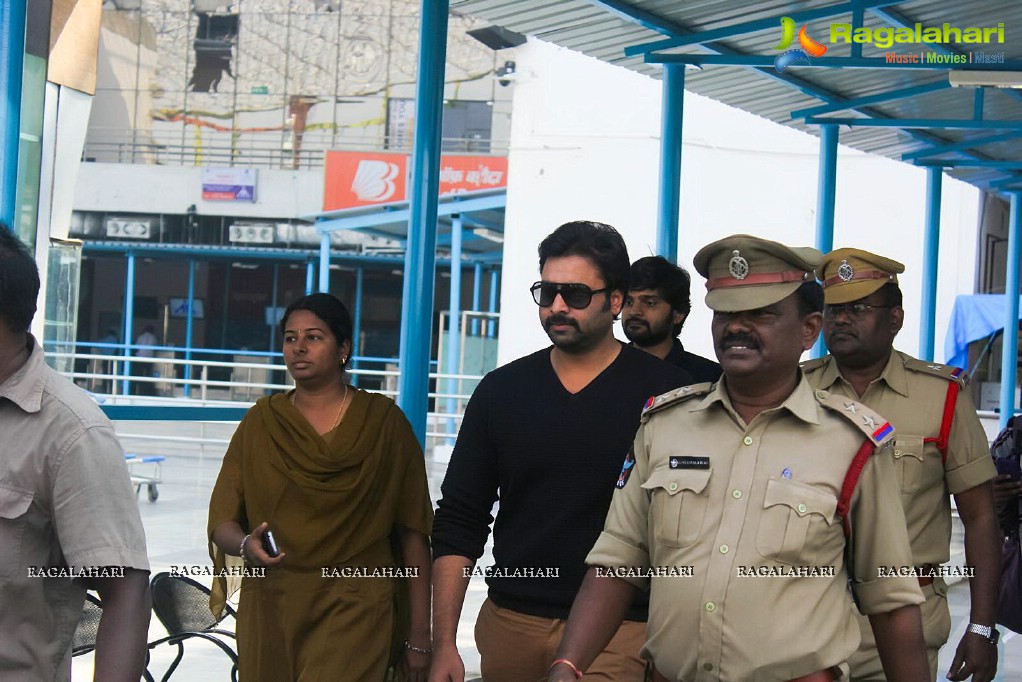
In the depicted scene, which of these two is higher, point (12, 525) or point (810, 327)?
point (810, 327)

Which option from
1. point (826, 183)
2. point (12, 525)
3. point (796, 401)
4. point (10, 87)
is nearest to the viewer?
point (12, 525)

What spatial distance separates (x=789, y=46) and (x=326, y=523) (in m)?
5.60

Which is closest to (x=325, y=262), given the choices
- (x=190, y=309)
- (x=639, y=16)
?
(x=190, y=309)

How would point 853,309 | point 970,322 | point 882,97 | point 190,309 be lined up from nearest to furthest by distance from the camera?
point 853,309 → point 882,97 → point 970,322 → point 190,309

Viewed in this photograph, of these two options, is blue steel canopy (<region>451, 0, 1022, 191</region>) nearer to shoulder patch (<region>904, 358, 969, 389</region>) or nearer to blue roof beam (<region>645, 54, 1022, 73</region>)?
blue roof beam (<region>645, 54, 1022, 73</region>)

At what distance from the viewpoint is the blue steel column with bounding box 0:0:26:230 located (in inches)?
183

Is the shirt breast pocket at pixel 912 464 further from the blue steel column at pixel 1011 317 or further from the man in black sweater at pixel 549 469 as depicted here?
the blue steel column at pixel 1011 317

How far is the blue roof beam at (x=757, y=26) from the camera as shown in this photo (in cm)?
769

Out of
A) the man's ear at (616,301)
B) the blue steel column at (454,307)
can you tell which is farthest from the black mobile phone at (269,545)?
the blue steel column at (454,307)

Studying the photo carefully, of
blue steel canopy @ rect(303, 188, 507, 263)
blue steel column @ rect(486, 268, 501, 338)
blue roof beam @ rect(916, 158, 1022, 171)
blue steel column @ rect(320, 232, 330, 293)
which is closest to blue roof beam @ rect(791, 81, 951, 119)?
blue roof beam @ rect(916, 158, 1022, 171)

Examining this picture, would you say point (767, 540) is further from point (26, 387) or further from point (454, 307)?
point (454, 307)

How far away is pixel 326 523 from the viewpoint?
3.97m

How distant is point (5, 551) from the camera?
7.09 feet

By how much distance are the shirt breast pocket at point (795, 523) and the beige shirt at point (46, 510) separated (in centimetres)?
113
